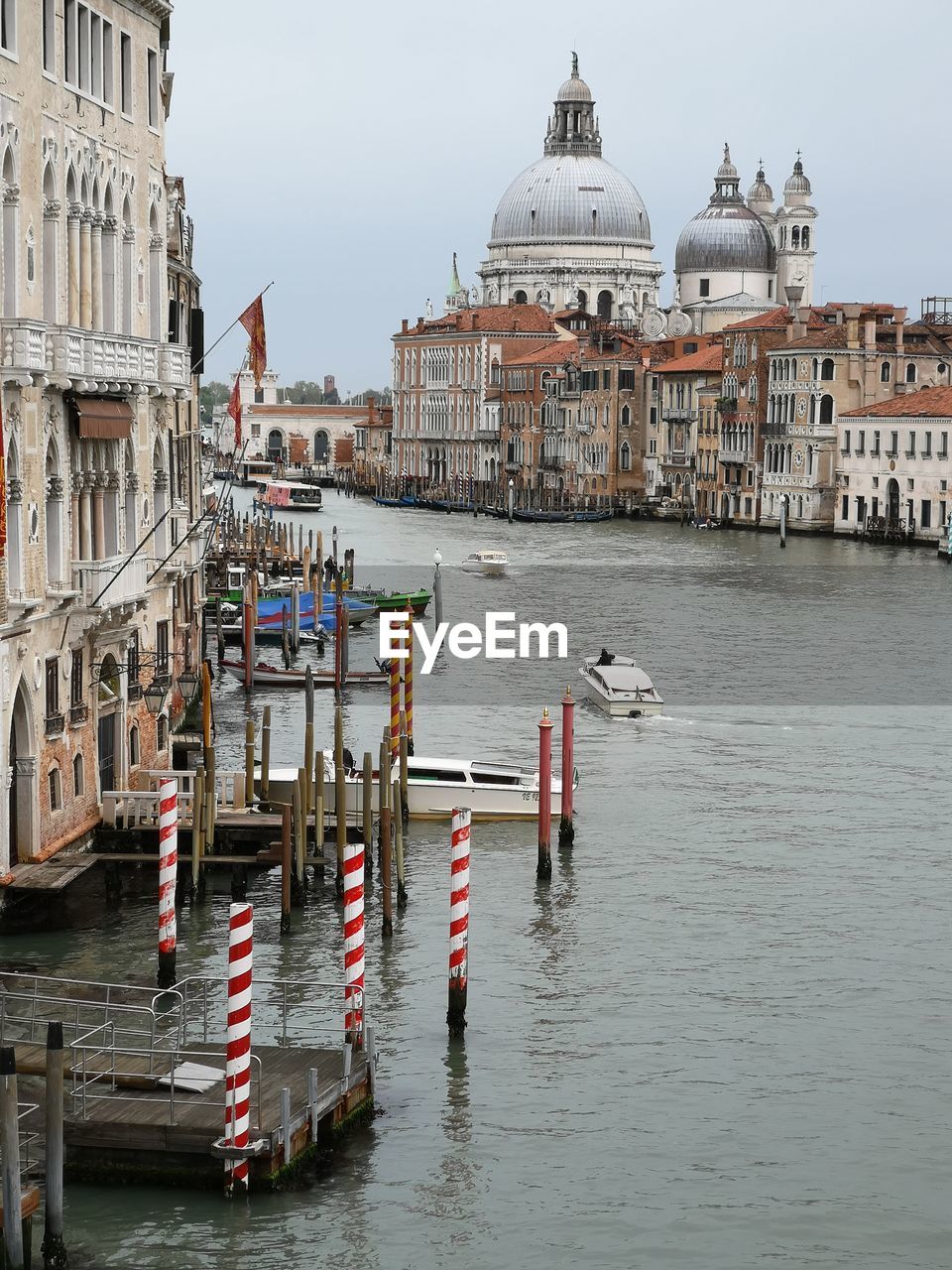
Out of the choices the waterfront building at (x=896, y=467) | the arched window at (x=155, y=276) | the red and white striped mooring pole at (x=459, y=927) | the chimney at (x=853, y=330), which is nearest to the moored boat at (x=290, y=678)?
the arched window at (x=155, y=276)

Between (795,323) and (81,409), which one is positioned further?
(795,323)

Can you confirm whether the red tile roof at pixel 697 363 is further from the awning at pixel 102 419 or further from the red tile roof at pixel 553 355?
the awning at pixel 102 419

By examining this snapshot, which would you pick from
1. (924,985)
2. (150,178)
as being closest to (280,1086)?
(924,985)

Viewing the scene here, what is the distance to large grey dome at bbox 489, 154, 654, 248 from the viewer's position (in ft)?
373

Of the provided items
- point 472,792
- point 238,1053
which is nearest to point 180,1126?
point 238,1053

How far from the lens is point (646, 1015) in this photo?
13.6 metres

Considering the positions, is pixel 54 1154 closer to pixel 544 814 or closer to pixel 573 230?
pixel 544 814

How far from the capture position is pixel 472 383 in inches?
3984

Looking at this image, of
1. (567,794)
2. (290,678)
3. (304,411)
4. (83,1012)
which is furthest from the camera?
(304,411)

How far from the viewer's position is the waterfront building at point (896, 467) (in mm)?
57906

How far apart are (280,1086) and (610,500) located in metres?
73.1

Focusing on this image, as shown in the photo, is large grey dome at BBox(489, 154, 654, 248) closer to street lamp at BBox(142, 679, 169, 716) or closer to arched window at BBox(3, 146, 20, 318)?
street lamp at BBox(142, 679, 169, 716)

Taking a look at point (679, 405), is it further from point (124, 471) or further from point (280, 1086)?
point (280, 1086)

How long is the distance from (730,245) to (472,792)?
84.3 metres
